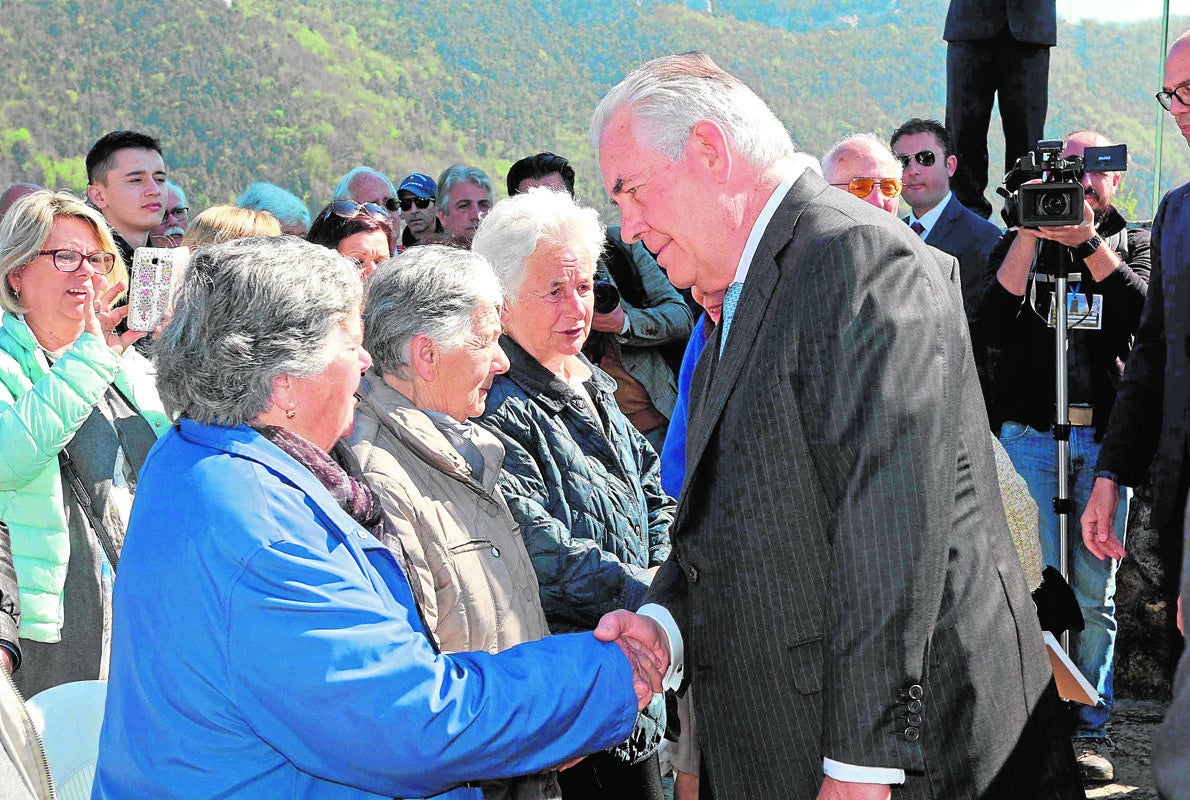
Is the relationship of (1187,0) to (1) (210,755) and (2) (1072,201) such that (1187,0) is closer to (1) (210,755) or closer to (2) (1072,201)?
(2) (1072,201)

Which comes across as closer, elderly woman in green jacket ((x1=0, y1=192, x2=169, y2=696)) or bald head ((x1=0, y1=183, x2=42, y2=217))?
elderly woman in green jacket ((x1=0, y1=192, x2=169, y2=696))

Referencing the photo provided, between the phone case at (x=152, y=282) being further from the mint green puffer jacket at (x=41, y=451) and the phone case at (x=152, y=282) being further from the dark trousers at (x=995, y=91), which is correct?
the dark trousers at (x=995, y=91)

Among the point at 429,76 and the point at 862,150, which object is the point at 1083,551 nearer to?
the point at 862,150

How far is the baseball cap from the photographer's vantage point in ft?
19.4

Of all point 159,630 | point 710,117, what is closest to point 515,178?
point 710,117

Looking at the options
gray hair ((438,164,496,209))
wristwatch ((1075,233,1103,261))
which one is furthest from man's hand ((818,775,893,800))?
gray hair ((438,164,496,209))

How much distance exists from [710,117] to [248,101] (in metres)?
5.19

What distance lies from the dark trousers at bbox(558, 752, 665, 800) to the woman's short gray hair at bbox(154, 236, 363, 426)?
1474mm

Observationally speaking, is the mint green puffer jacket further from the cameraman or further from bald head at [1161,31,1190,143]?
the cameraman

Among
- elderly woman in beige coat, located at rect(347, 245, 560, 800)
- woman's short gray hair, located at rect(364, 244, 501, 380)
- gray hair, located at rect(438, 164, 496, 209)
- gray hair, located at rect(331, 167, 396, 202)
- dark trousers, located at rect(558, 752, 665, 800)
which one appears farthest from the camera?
gray hair, located at rect(331, 167, 396, 202)

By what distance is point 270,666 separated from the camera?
163 cm

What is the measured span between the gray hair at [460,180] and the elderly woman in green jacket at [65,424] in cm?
229

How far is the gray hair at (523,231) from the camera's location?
3281 millimetres

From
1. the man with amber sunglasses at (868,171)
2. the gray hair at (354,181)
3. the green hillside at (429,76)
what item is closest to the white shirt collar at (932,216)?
the man with amber sunglasses at (868,171)
